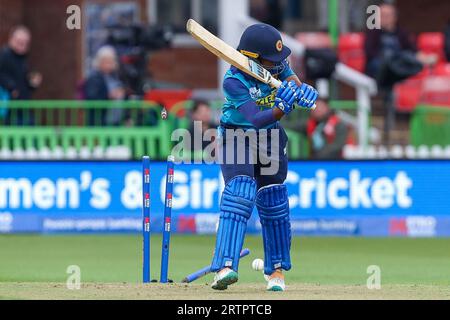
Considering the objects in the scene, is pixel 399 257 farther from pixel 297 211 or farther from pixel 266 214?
pixel 266 214

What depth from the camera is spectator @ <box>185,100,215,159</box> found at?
19969mm

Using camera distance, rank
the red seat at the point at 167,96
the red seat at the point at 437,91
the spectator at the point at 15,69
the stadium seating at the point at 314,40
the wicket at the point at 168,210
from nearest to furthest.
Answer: the wicket at the point at 168,210
the spectator at the point at 15,69
the red seat at the point at 437,91
the red seat at the point at 167,96
the stadium seating at the point at 314,40

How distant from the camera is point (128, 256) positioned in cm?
1702

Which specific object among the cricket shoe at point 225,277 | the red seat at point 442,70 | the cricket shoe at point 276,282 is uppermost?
the red seat at point 442,70

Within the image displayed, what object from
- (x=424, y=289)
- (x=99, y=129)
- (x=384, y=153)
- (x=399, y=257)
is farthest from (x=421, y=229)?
(x=424, y=289)

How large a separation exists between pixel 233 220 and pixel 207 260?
199 inches

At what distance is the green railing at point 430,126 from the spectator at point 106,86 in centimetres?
427

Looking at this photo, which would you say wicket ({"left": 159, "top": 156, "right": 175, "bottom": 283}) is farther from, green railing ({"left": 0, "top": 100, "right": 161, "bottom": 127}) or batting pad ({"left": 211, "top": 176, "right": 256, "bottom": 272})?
green railing ({"left": 0, "top": 100, "right": 161, "bottom": 127})

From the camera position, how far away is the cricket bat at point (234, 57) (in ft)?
37.4

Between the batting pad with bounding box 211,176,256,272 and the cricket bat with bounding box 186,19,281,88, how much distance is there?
81 centimetres

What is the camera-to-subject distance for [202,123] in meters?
19.9

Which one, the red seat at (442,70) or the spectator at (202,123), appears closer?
the spectator at (202,123)

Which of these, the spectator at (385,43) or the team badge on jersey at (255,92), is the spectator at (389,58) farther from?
the team badge on jersey at (255,92)

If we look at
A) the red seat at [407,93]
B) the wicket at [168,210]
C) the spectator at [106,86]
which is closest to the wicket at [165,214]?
the wicket at [168,210]
